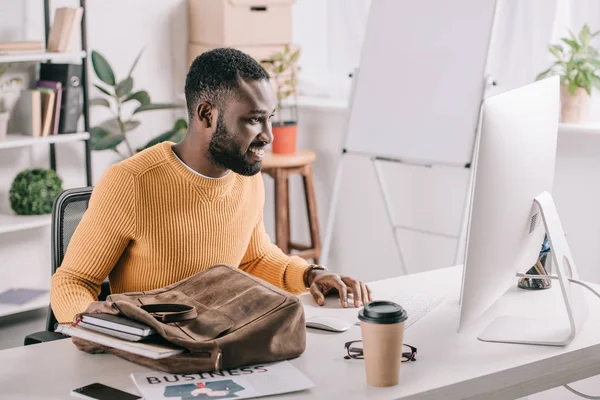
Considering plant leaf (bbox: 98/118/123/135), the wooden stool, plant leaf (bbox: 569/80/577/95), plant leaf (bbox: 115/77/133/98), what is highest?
plant leaf (bbox: 569/80/577/95)

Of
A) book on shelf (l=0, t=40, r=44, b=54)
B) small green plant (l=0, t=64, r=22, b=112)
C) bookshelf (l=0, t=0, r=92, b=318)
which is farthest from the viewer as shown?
small green plant (l=0, t=64, r=22, b=112)

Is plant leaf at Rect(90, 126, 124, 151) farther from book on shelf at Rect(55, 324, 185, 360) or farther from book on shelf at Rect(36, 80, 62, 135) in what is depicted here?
book on shelf at Rect(55, 324, 185, 360)

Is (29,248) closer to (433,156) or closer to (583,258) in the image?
(433,156)

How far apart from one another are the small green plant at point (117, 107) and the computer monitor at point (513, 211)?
249 centimetres

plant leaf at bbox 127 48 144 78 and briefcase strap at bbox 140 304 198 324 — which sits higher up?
plant leaf at bbox 127 48 144 78

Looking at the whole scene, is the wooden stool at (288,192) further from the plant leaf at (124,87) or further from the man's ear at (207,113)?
the man's ear at (207,113)

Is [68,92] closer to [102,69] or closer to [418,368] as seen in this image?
[102,69]

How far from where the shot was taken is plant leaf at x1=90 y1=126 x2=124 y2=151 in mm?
4035

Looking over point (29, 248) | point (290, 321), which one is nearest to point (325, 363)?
point (290, 321)

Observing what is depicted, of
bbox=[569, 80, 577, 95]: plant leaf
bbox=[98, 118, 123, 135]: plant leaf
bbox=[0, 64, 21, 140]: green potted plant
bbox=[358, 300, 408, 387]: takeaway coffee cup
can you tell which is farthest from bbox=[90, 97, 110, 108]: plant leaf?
bbox=[358, 300, 408, 387]: takeaway coffee cup

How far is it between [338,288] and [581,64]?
64.5 inches

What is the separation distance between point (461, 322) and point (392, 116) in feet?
6.58

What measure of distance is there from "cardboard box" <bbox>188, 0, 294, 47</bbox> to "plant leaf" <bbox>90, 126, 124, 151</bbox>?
64cm

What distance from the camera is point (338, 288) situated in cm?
192
